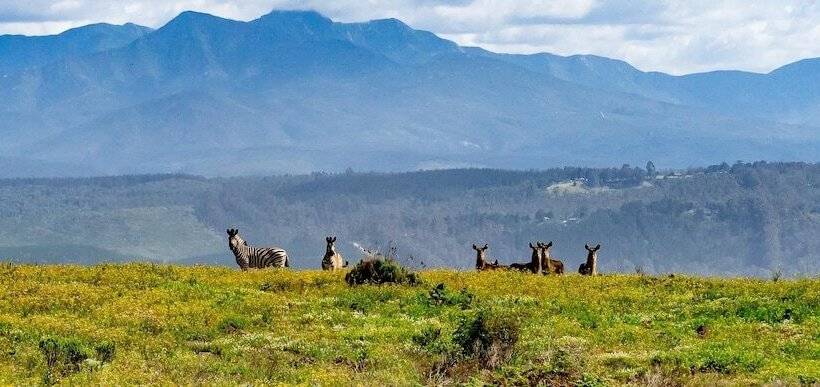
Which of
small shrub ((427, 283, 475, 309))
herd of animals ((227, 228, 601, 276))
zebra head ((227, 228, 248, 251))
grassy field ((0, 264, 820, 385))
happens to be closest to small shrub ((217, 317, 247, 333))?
grassy field ((0, 264, 820, 385))

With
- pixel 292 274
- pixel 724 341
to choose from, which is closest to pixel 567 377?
pixel 724 341

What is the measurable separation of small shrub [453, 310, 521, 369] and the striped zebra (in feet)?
76.4

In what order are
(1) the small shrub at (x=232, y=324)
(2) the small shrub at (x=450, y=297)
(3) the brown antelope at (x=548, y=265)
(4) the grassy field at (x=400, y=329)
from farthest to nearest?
1. (3) the brown antelope at (x=548, y=265)
2. (2) the small shrub at (x=450, y=297)
3. (1) the small shrub at (x=232, y=324)
4. (4) the grassy field at (x=400, y=329)

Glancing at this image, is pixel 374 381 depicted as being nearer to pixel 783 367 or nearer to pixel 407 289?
pixel 783 367

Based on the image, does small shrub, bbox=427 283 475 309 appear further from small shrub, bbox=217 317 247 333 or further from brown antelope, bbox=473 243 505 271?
brown antelope, bbox=473 243 505 271

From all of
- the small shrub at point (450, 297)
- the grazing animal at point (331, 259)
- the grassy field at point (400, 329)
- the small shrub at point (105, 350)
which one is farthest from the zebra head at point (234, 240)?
the small shrub at point (105, 350)

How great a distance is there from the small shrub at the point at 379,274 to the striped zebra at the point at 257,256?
13.2 meters

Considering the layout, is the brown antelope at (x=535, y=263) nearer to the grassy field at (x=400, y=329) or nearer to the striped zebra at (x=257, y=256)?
the grassy field at (x=400, y=329)

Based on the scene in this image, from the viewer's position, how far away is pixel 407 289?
33.2 meters

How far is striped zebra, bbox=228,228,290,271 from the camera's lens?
1863 inches

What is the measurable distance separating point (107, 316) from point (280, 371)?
6986mm

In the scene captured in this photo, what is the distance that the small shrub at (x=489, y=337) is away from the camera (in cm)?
2423

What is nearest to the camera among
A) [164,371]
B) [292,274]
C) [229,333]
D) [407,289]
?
[164,371]

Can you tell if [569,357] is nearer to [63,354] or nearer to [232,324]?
[232,324]
